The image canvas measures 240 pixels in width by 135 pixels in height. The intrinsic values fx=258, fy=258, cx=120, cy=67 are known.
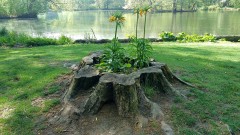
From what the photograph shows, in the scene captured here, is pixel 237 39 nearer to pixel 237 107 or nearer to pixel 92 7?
pixel 237 107

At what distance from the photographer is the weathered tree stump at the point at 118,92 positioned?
12.5ft

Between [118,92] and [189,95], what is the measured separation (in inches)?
63.3

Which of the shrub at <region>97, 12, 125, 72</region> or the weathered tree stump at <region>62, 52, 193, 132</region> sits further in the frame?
the shrub at <region>97, 12, 125, 72</region>

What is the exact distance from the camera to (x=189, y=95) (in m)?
4.75

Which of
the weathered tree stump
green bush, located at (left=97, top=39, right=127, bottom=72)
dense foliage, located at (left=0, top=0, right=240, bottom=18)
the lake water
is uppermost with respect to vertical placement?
dense foliage, located at (left=0, top=0, right=240, bottom=18)

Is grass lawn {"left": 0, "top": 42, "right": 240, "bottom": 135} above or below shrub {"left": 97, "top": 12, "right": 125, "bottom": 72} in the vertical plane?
below

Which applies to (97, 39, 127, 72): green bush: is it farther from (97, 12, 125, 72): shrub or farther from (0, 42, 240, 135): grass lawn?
(0, 42, 240, 135): grass lawn

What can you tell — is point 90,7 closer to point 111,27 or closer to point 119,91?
point 111,27

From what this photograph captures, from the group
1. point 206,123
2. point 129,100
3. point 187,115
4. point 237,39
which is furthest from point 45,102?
point 237,39

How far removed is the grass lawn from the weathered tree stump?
40 centimetres

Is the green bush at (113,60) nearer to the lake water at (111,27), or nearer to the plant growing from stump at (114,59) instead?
the plant growing from stump at (114,59)

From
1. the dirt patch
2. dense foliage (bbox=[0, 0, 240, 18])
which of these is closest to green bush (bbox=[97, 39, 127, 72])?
the dirt patch

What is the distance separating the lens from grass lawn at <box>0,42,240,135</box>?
390cm

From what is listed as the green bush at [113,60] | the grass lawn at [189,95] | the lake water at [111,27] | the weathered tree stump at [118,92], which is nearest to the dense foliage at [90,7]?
the lake water at [111,27]
